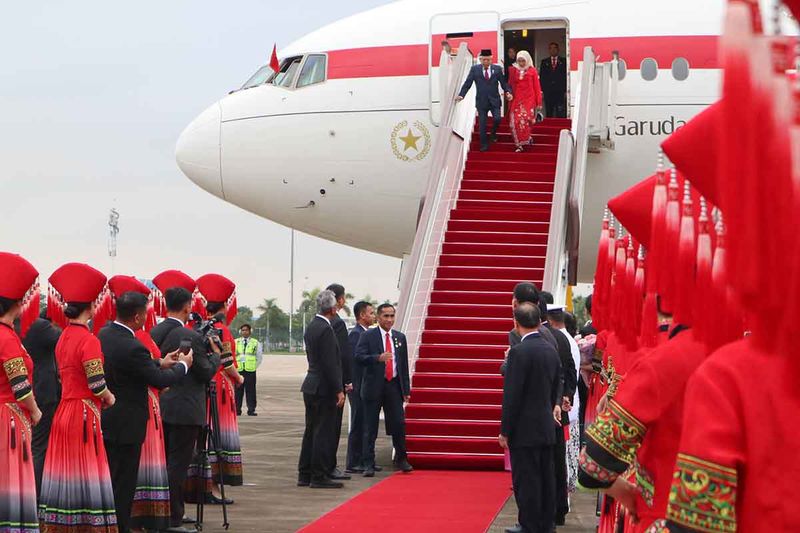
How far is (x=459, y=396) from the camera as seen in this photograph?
11852 mm

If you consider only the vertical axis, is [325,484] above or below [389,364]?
below

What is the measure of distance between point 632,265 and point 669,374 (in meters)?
2.55

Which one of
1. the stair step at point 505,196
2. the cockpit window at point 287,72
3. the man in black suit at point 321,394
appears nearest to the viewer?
the man in black suit at point 321,394

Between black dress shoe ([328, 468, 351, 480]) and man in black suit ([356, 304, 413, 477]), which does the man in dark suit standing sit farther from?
black dress shoe ([328, 468, 351, 480])

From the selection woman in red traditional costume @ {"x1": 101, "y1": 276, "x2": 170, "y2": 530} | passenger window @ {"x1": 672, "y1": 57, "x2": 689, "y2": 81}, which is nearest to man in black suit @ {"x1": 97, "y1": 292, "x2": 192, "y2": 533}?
woman in red traditional costume @ {"x1": 101, "y1": 276, "x2": 170, "y2": 530}

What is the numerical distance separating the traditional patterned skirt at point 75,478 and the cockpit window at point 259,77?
34.5 feet

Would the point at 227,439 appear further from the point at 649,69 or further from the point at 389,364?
the point at 649,69

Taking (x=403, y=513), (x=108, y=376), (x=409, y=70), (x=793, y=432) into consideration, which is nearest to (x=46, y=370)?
(x=108, y=376)

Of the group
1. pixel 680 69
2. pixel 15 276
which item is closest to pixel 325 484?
pixel 15 276

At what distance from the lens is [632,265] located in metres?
5.79

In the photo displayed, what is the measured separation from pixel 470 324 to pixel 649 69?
4695 millimetres

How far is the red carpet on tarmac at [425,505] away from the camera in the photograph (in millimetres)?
8227

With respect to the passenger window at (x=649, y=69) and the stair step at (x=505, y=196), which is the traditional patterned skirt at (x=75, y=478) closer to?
the stair step at (x=505, y=196)

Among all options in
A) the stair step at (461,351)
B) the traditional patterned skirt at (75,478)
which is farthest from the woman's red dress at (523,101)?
the traditional patterned skirt at (75,478)
